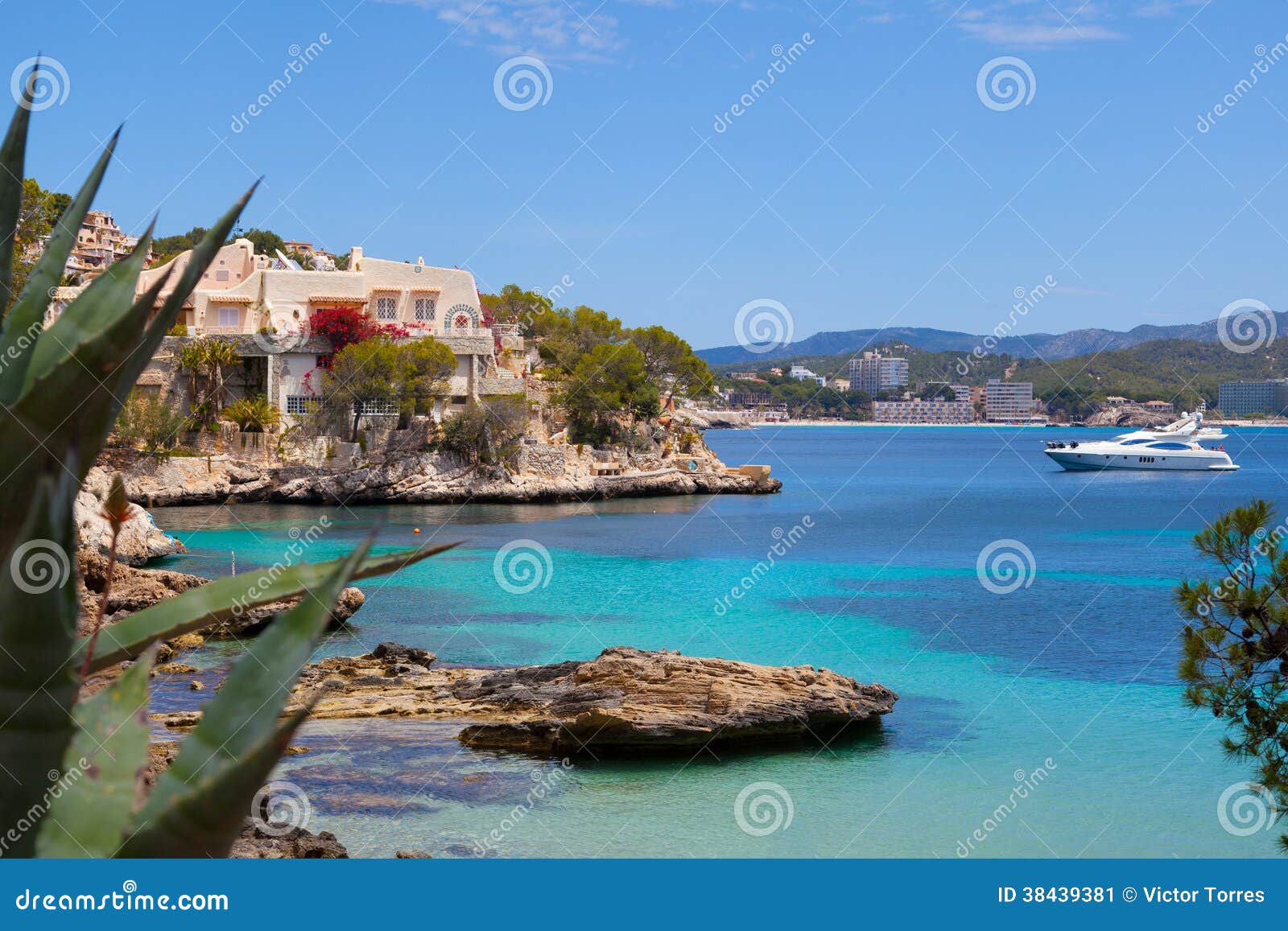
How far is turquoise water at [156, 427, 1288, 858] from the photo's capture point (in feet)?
35.3

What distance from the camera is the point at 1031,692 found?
664 inches

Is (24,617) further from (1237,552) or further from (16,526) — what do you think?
(1237,552)

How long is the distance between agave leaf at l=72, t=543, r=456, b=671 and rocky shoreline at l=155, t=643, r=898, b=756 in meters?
11.7

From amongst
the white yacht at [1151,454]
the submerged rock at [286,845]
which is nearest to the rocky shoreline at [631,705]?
the submerged rock at [286,845]

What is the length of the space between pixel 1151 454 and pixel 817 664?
6039cm

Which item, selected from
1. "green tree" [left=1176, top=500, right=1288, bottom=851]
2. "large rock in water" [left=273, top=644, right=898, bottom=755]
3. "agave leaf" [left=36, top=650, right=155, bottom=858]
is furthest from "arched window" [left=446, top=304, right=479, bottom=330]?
"agave leaf" [left=36, top=650, right=155, bottom=858]

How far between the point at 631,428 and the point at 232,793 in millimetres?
51628

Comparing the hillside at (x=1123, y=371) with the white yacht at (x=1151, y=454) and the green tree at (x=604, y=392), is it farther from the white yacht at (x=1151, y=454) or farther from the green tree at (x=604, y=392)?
the green tree at (x=604, y=392)

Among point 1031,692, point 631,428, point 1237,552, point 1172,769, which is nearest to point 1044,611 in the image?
point 1031,692

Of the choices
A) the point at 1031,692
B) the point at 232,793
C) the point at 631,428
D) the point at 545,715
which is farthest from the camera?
the point at 631,428

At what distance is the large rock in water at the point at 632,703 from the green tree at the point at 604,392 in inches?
1399

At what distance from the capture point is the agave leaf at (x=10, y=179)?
4.68 ft

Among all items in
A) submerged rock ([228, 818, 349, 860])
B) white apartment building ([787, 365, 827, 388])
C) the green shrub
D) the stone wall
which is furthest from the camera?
white apartment building ([787, 365, 827, 388])

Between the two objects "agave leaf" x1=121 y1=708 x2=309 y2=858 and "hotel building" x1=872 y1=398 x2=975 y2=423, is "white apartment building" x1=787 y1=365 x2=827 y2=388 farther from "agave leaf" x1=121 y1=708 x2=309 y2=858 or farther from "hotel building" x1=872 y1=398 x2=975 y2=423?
"agave leaf" x1=121 y1=708 x2=309 y2=858
